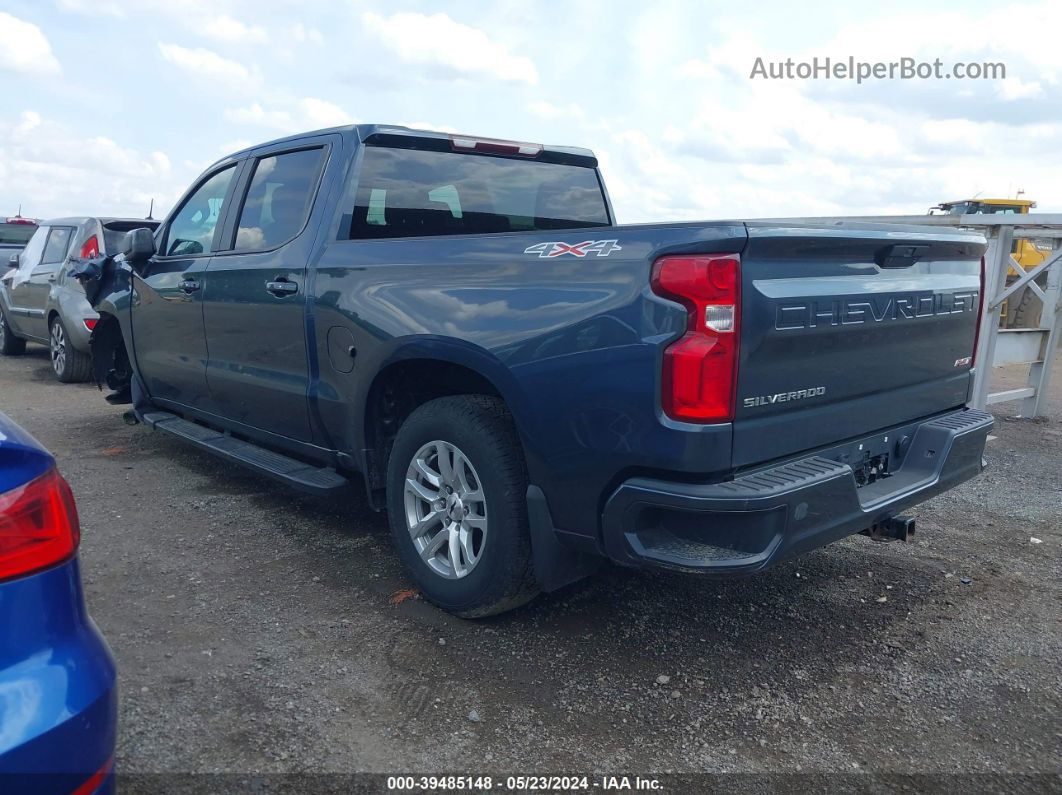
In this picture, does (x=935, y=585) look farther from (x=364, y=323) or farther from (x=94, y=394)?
(x=94, y=394)

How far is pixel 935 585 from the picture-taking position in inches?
156

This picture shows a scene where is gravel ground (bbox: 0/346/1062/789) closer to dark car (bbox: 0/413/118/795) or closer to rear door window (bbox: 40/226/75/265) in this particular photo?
dark car (bbox: 0/413/118/795)

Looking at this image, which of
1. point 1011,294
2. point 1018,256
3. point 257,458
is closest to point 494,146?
point 257,458

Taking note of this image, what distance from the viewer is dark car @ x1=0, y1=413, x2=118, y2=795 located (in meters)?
1.59

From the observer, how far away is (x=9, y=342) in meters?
11.1

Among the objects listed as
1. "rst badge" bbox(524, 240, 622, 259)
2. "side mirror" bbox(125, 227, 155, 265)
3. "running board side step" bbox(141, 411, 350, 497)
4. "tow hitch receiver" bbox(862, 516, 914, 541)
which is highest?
"rst badge" bbox(524, 240, 622, 259)

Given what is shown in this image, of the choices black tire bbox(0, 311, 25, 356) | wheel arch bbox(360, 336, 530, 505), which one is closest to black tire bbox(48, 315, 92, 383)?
black tire bbox(0, 311, 25, 356)

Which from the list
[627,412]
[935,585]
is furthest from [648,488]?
[935,585]

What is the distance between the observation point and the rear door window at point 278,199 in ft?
13.9

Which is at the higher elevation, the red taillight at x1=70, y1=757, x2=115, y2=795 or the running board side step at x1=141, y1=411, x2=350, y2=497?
the red taillight at x1=70, y1=757, x2=115, y2=795

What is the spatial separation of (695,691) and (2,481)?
222 cm

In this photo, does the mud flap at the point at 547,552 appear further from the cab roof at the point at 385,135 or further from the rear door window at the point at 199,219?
the rear door window at the point at 199,219

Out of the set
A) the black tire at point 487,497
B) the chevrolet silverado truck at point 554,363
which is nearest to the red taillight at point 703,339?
the chevrolet silverado truck at point 554,363

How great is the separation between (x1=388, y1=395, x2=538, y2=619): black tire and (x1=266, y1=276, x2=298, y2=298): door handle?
3.13 ft
